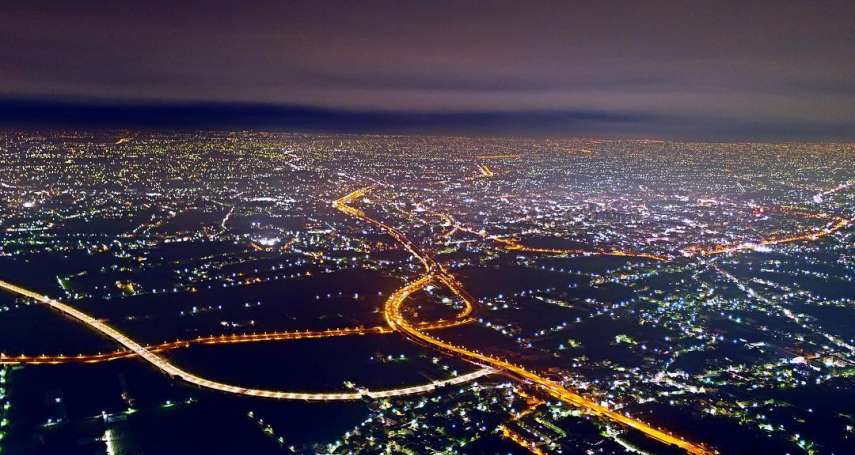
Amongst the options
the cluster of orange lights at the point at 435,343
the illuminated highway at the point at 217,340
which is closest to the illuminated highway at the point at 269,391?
the cluster of orange lights at the point at 435,343

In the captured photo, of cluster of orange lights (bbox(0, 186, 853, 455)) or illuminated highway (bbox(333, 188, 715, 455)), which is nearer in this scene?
illuminated highway (bbox(333, 188, 715, 455))

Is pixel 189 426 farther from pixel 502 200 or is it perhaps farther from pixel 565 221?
pixel 502 200

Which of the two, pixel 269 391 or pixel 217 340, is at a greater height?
pixel 217 340

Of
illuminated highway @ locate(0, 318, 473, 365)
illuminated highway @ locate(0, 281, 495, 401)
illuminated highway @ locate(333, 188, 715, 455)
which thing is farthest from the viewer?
illuminated highway @ locate(0, 318, 473, 365)

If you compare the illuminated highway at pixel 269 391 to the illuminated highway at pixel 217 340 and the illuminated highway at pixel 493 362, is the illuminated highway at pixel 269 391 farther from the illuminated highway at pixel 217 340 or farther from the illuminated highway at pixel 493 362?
the illuminated highway at pixel 493 362

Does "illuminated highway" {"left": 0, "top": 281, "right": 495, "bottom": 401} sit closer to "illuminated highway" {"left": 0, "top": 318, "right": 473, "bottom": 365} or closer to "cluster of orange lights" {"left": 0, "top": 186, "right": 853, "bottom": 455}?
"cluster of orange lights" {"left": 0, "top": 186, "right": 853, "bottom": 455}

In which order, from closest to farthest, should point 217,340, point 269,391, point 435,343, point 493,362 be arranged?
point 269,391
point 493,362
point 435,343
point 217,340

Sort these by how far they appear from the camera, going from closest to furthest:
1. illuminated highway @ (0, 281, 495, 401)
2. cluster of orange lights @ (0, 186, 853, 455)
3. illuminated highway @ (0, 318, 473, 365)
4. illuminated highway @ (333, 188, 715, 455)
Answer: illuminated highway @ (333, 188, 715, 455) → cluster of orange lights @ (0, 186, 853, 455) → illuminated highway @ (0, 281, 495, 401) → illuminated highway @ (0, 318, 473, 365)

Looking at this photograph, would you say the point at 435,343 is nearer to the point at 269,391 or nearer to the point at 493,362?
the point at 493,362

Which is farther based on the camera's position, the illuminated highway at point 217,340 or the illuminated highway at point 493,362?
the illuminated highway at point 217,340

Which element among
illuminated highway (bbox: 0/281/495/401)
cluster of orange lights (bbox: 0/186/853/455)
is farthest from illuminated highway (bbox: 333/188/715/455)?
illuminated highway (bbox: 0/281/495/401)

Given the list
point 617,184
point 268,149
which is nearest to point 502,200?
point 617,184

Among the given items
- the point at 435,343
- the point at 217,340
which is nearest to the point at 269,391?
the point at 217,340
